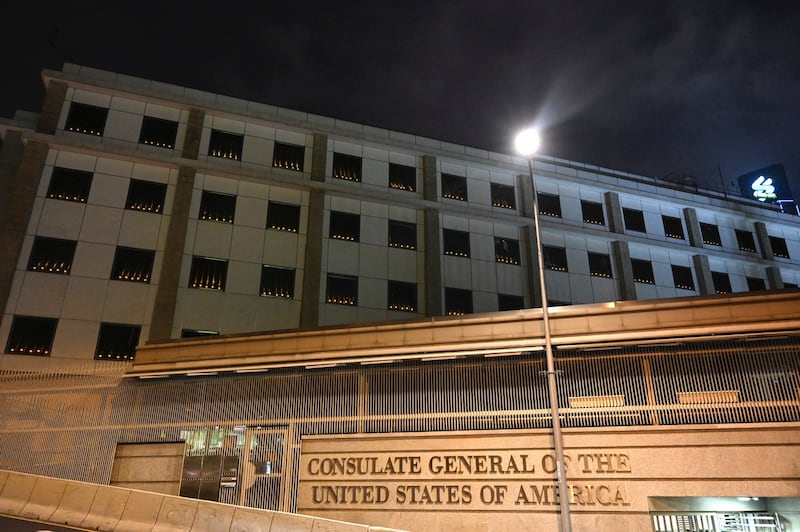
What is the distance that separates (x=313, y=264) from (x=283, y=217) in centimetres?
326

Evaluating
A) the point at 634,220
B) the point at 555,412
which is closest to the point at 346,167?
the point at 634,220

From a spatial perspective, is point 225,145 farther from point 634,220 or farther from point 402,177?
point 634,220

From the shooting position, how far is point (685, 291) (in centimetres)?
3519

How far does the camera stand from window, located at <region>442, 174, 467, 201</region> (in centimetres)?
3303

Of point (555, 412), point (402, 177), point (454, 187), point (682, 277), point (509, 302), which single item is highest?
point (402, 177)

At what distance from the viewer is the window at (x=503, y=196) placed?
111ft

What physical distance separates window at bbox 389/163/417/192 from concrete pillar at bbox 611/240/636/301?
44.2ft

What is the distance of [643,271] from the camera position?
34.9 m

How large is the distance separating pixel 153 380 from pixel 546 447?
1291 cm

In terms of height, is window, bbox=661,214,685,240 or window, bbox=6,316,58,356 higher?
window, bbox=661,214,685,240

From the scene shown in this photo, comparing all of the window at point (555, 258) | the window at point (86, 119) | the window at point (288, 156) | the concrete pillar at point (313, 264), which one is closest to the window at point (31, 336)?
the window at point (86, 119)

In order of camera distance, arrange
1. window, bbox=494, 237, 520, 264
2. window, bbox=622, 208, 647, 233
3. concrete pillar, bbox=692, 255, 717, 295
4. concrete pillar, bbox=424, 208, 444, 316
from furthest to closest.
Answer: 1. window, bbox=622, 208, 647, 233
2. concrete pillar, bbox=692, 255, 717, 295
3. window, bbox=494, 237, 520, 264
4. concrete pillar, bbox=424, 208, 444, 316

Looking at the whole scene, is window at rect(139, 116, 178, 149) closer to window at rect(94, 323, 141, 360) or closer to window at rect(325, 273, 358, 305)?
window at rect(94, 323, 141, 360)

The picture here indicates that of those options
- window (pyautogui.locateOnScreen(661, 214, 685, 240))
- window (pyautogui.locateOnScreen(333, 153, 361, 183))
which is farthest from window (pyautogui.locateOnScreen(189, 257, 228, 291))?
window (pyautogui.locateOnScreen(661, 214, 685, 240))
